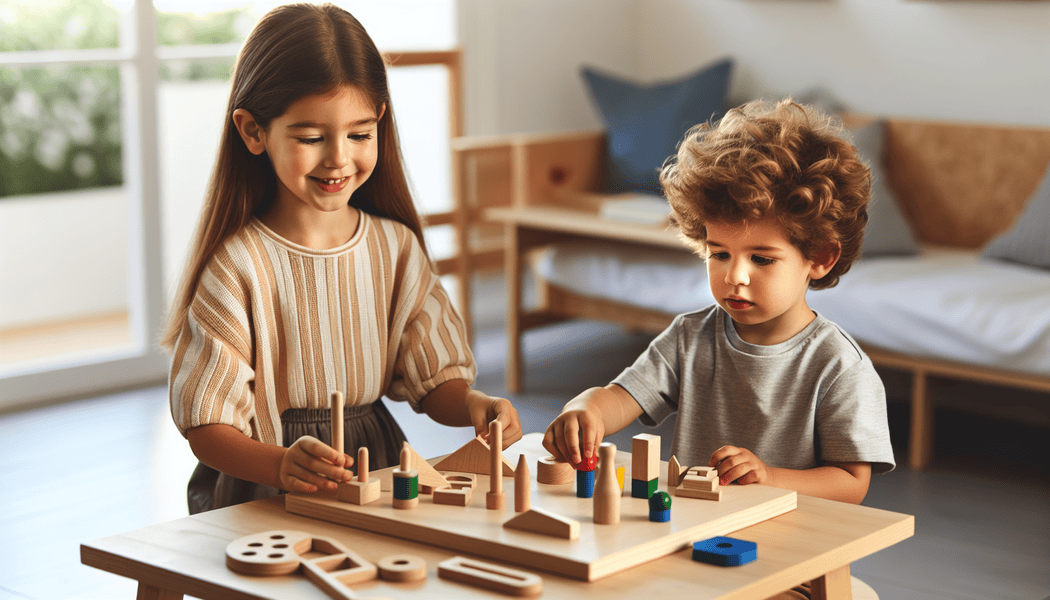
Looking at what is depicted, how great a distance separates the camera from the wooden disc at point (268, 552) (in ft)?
3.23

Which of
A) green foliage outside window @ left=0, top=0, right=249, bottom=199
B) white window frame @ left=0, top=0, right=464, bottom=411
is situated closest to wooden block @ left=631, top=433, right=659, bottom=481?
white window frame @ left=0, top=0, right=464, bottom=411

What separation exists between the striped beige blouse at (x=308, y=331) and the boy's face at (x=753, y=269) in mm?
358

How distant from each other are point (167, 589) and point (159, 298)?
2934 mm

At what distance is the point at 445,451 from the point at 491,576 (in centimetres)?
213

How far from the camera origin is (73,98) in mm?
4848

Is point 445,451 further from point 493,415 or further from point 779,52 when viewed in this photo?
point 779,52

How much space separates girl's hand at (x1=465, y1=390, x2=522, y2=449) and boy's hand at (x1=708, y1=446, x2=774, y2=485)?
0.80 ft

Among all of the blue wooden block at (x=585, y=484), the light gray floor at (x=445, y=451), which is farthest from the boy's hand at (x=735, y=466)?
the light gray floor at (x=445, y=451)

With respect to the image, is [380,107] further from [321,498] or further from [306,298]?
[321,498]

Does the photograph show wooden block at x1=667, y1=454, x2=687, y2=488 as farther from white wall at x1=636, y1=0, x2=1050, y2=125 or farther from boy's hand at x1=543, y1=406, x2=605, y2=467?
white wall at x1=636, y1=0, x2=1050, y2=125

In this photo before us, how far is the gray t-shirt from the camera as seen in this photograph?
4.53ft

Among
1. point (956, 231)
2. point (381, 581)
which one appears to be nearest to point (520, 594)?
point (381, 581)

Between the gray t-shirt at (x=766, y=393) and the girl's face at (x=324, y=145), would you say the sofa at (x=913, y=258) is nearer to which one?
the gray t-shirt at (x=766, y=393)

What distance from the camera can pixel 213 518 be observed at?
3.74 feet
